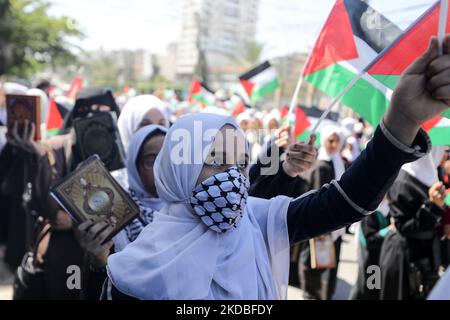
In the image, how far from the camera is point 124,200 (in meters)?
1.72

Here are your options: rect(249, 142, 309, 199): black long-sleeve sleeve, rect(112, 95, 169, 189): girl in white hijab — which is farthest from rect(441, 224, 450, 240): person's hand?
rect(112, 95, 169, 189): girl in white hijab

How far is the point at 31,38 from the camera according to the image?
25250mm

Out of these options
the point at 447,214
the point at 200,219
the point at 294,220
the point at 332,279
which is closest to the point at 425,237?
the point at 447,214

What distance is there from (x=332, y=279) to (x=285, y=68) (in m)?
40.4

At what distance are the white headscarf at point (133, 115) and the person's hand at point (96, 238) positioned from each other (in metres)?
0.96

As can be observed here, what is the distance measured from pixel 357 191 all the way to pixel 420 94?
0.31 m

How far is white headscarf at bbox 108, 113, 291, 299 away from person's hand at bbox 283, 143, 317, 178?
0.88ft

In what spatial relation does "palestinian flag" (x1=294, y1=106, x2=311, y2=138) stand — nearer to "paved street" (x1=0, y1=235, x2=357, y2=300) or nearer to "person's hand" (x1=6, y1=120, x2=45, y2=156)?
"paved street" (x1=0, y1=235, x2=357, y2=300)

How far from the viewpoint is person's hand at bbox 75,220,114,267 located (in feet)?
5.36

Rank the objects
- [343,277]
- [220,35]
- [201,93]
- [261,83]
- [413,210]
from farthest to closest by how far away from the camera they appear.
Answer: [220,35], [201,93], [261,83], [343,277], [413,210]

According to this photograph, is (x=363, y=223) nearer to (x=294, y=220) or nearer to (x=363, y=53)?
(x=363, y=53)

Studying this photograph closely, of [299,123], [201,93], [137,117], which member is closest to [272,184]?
[137,117]

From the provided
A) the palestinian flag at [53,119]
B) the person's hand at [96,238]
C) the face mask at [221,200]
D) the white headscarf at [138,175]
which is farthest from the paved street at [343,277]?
the face mask at [221,200]

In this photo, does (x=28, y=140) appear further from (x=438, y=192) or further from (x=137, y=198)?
(x=438, y=192)
